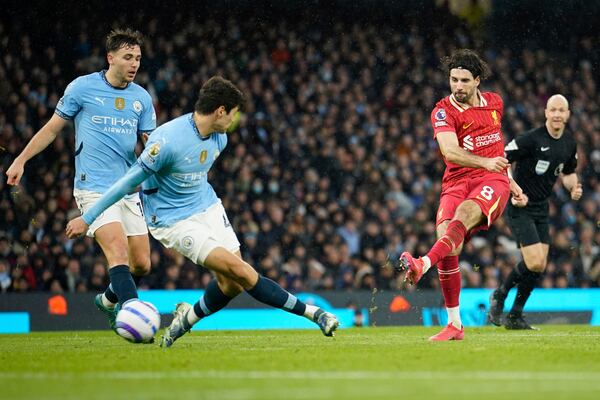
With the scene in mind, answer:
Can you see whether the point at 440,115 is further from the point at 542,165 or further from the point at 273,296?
the point at 542,165

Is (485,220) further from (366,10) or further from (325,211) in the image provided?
(366,10)

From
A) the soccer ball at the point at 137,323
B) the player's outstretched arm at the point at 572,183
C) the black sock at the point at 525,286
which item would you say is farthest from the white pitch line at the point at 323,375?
the player's outstretched arm at the point at 572,183

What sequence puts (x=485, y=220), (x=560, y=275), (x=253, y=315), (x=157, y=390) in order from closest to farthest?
(x=157, y=390) → (x=485, y=220) → (x=253, y=315) → (x=560, y=275)

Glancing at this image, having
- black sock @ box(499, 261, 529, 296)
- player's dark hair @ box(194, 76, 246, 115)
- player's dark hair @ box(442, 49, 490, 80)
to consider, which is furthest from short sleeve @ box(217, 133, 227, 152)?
black sock @ box(499, 261, 529, 296)

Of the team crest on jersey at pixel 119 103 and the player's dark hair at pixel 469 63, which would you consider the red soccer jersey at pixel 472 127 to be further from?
the team crest on jersey at pixel 119 103

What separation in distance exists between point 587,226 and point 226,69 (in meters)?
7.49

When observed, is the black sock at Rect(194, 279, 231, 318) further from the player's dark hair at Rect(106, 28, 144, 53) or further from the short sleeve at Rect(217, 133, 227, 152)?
the player's dark hair at Rect(106, 28, 144, 53)

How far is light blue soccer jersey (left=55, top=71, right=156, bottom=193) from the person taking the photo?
869 cm

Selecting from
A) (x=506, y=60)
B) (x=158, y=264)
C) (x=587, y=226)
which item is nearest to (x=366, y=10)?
(x=506, y=60)

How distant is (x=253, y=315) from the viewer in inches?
587

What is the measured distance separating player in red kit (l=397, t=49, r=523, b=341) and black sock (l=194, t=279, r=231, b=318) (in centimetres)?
190

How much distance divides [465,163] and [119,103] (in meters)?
2.93

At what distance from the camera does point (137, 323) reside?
7.49 meters

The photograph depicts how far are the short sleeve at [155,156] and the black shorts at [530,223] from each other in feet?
16.5
